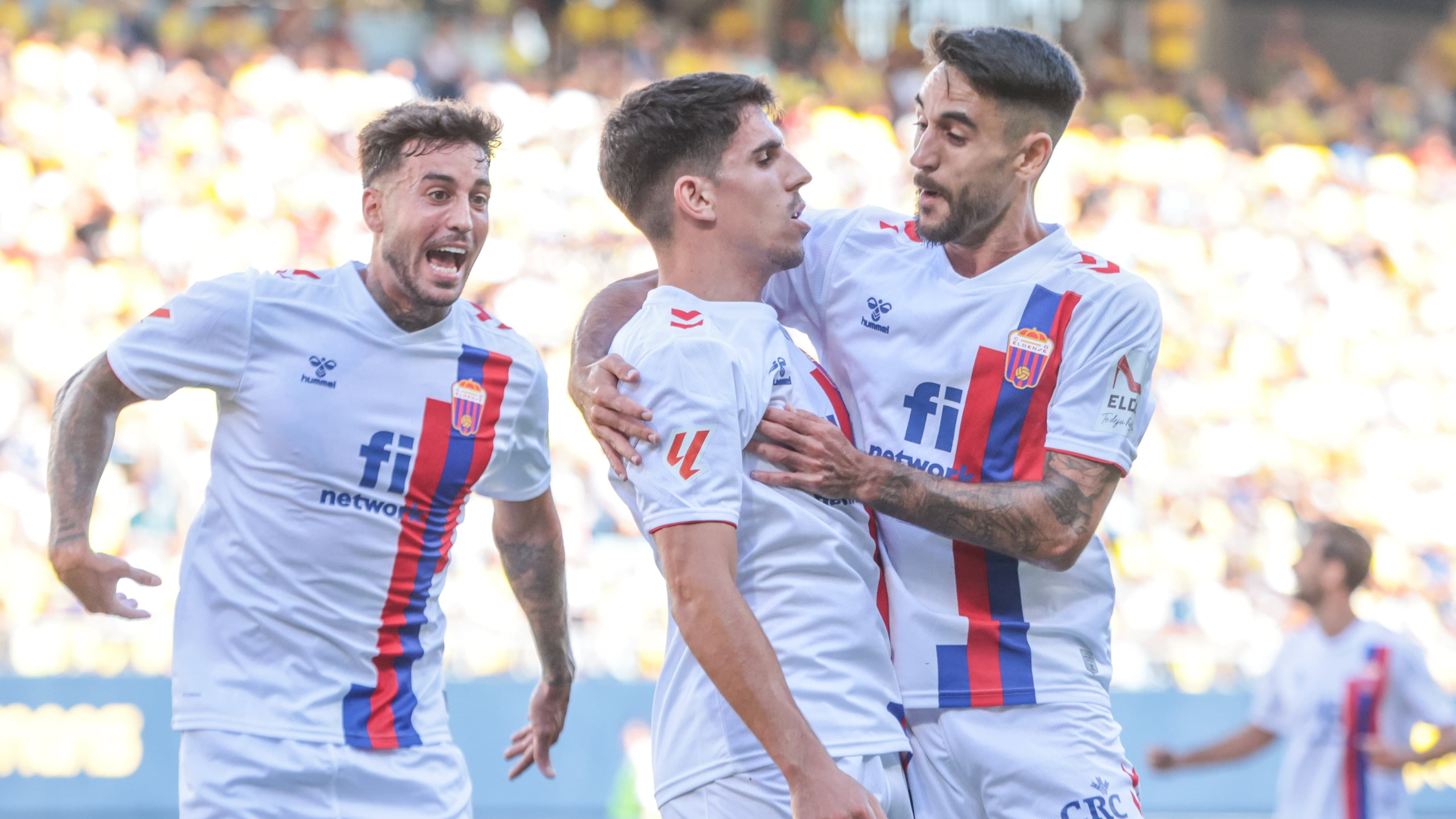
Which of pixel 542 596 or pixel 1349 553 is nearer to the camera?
pixel 542 596

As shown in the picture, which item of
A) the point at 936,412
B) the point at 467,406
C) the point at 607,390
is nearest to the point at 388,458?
the point at 467,406

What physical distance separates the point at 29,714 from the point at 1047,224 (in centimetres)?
677

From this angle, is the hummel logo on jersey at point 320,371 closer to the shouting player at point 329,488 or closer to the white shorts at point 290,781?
the shouting player at point 329,488

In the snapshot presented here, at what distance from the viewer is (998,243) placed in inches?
136

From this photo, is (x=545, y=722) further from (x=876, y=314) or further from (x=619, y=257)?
(x=619, y=257)

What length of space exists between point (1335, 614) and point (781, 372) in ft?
15.8

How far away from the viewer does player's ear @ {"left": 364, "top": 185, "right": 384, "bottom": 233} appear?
4.07m

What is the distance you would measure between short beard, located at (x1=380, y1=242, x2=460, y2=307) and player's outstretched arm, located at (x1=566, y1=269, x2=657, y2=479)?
465 mm

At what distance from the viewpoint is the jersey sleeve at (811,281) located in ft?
11.9

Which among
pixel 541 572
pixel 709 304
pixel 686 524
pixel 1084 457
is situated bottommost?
pixel 541 572

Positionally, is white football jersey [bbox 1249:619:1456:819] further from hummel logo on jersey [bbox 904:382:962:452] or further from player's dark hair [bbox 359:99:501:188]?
player's dark hair [bbox 359:99:501:188]

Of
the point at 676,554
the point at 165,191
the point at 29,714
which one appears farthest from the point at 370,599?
the point at 165,191

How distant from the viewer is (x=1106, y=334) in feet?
10.7

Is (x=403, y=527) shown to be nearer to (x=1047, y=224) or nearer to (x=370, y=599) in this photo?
(x=370, y=599)
